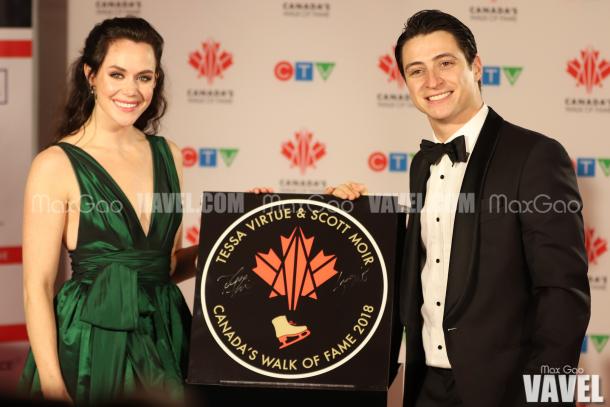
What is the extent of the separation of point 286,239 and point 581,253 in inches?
33.2

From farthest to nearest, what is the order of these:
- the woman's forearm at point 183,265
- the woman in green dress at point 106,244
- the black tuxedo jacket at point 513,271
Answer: the woman's forearm at point 183,265
the woman in green dress at point 106,244
the black tuxedo jacket at point 513,271

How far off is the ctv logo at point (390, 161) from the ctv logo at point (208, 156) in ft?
2.62

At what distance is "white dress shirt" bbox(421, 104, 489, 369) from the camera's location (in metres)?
2.25

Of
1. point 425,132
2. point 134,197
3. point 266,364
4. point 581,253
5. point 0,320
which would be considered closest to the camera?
point 581,253

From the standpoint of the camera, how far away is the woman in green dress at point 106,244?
2324mm

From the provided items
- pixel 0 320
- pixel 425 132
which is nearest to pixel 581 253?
pixel 425 132

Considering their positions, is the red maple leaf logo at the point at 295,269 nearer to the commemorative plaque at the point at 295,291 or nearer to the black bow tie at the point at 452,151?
the commemorative plaque at the point at 295,291

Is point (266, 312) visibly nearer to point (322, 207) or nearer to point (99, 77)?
point (322, 207)

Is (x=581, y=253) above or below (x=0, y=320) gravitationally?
above

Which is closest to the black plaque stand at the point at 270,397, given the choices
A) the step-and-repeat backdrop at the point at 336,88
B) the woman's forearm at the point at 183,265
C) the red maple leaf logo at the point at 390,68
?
the woman's forearm at the point at 183,265

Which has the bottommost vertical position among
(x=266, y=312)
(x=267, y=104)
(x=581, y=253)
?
(x=266, y=312)

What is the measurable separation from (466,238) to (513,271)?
156mm

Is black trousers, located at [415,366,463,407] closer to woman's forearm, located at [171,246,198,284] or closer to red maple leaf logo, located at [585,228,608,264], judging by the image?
woman's forearm, located at [171,246,198,284]

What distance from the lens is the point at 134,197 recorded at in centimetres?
246
